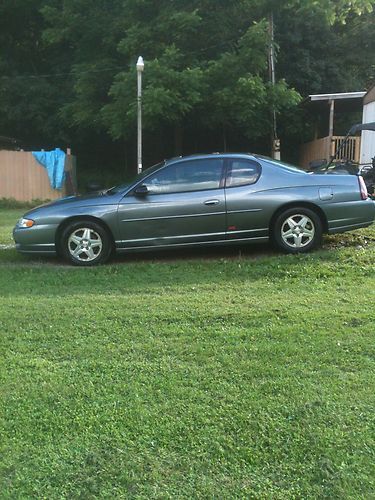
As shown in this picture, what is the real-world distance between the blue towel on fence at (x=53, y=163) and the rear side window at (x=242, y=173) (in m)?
12.1

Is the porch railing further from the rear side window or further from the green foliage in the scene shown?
the rear side window

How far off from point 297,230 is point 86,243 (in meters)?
2.77

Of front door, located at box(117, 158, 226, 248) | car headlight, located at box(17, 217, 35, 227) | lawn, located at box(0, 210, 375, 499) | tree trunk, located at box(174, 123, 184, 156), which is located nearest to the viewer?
lawn, located at box(0, 210, 375, 499)

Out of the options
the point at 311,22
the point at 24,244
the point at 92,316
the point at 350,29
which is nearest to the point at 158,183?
the point at 24,244

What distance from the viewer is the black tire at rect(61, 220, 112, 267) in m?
7.03

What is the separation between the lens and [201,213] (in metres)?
6.99

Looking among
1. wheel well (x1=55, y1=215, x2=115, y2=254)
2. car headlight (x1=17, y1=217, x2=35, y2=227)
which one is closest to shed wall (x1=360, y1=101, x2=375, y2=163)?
wheel well (x1=55, y1=215, x2=115, y2=254)

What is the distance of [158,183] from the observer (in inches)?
281

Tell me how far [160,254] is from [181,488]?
17.3ft

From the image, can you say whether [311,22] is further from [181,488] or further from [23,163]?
[181,488]

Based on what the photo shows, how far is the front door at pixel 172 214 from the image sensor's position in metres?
6.98

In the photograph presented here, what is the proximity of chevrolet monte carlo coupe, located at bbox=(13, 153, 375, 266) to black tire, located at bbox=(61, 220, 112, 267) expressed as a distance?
1cm

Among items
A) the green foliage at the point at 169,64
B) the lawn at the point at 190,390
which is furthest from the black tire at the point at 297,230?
the green foliage at the point at 169,64

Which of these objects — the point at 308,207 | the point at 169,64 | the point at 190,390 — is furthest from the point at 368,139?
the point at 190,390
